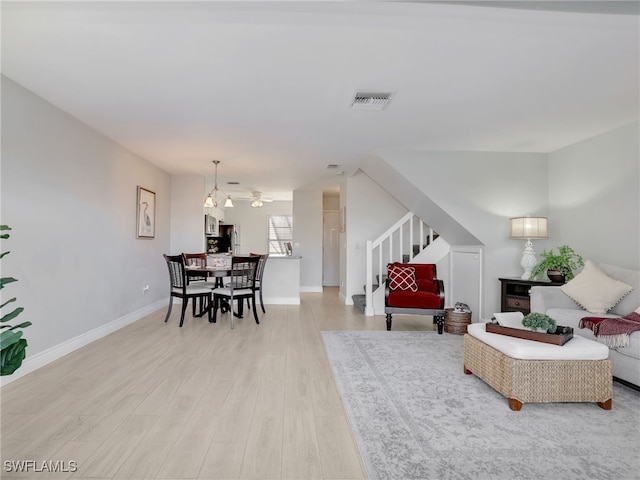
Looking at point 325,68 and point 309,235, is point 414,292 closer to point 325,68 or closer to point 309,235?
point 325,68

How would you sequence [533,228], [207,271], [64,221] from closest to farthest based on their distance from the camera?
[64,221] → [533,228] → [207,271]

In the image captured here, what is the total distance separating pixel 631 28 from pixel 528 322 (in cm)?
195

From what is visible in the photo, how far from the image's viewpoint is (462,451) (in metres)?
2.00

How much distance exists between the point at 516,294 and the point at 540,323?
2114 mm

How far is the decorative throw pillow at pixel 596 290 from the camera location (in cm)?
342

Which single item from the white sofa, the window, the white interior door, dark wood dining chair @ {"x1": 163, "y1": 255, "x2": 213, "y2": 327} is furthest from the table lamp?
the window

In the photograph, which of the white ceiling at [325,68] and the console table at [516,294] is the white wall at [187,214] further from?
the console table at [516,294]

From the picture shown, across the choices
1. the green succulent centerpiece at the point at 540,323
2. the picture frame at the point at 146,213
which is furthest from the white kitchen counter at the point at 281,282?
the green succulent centerpiece at the point at 540,323

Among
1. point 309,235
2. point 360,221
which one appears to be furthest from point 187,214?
point 360,221

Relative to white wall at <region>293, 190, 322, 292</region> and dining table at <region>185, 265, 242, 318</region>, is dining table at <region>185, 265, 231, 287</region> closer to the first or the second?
dining table at <region>185, 265, 242, 318</region>

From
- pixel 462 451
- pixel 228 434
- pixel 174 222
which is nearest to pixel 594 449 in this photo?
pixel 462 451

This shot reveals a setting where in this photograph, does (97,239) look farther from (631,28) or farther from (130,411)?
→ (631,28)

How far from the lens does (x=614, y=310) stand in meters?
3.49

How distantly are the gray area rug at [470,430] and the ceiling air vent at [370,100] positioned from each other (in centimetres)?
238
